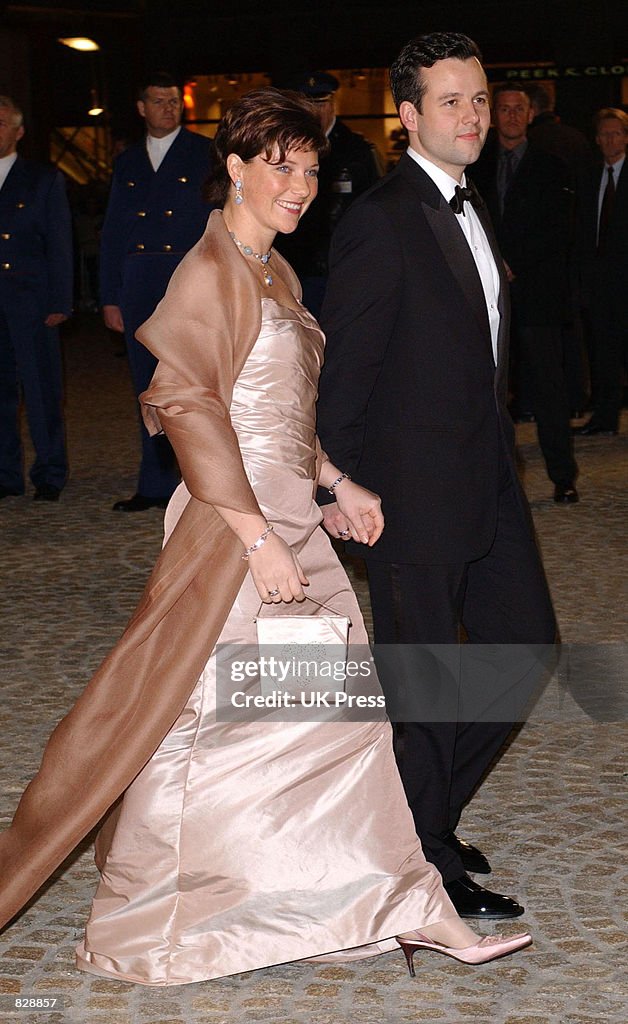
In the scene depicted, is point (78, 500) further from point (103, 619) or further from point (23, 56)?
point (23, 56)

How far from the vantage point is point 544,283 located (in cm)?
834

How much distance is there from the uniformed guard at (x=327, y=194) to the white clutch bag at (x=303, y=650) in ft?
16.2

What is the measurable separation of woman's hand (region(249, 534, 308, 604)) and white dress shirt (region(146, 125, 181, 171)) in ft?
17.0

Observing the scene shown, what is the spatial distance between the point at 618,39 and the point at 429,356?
20.0 meters

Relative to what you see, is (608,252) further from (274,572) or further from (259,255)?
(274,572)

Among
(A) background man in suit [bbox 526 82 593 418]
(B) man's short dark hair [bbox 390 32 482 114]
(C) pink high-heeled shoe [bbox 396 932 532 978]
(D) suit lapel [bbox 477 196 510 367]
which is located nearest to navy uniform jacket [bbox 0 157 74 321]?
(A) background man in suit [bbox 526 82 593 418]

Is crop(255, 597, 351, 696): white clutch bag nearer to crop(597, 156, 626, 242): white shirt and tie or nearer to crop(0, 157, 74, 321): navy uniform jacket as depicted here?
crop(0, 157, 74, 321): navy uniform jacket

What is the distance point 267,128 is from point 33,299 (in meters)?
5.65

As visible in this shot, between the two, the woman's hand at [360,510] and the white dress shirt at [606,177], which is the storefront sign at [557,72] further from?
the woman's hand at [360,510]

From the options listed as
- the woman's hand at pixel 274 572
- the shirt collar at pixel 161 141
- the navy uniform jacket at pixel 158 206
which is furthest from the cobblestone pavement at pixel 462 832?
the shirt collar at pixel 161 141

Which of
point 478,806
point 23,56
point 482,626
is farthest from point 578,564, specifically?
point 23,56

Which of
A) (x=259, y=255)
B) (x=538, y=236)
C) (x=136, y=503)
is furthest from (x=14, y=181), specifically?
(x=259, y=255)

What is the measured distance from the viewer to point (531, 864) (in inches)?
154

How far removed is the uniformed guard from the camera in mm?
7863
